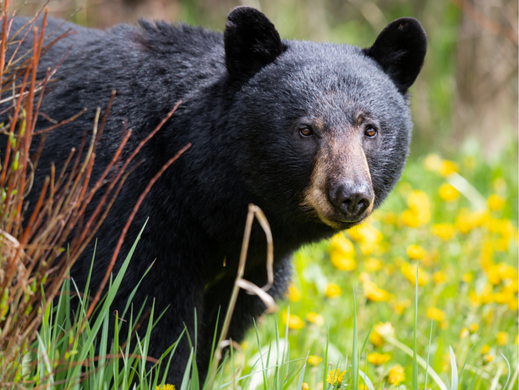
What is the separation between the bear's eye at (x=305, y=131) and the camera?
2.63m

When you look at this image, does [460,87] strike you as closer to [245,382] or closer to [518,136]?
[518,136]

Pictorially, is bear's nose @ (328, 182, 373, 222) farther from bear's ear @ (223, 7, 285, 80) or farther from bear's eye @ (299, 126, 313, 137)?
bear's ear @ (223, 7, 285, 80)

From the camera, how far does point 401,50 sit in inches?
118

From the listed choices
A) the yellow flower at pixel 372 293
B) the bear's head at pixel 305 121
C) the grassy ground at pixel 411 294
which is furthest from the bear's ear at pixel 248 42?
the yellow flower at pixel 372 293

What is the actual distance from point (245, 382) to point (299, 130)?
110 cm

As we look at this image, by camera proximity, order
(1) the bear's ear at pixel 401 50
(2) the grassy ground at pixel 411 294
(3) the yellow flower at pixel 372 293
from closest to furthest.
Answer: (1) the bear's ear at pixel 401 50 < (2) the grassy ground at pixel 411 294 < (3) the yellow flower at pixel 372 293

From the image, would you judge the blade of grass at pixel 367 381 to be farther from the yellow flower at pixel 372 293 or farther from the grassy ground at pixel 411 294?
the yellow flower at pixel 372 293

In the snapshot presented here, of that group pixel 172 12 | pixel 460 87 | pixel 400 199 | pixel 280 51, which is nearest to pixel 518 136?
pixel 460 87

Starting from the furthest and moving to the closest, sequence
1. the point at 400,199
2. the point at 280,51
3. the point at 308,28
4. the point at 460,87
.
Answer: the point at 308,28
the point at 460,87
the point at 400,199
the point at 280,51

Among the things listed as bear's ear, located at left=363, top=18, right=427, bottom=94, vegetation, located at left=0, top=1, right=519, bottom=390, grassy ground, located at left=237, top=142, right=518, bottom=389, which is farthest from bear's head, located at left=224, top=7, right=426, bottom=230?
grassy ground, located at left=237, top=142, right=518, bottom=389

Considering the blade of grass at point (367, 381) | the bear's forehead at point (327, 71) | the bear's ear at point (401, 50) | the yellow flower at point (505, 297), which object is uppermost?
the bear's ear at point (401, 50)

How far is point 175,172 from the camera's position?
2.78 m

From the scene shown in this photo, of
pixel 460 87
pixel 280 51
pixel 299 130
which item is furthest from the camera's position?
pixel 460 87

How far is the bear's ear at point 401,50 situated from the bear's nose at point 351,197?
89 centimetres
